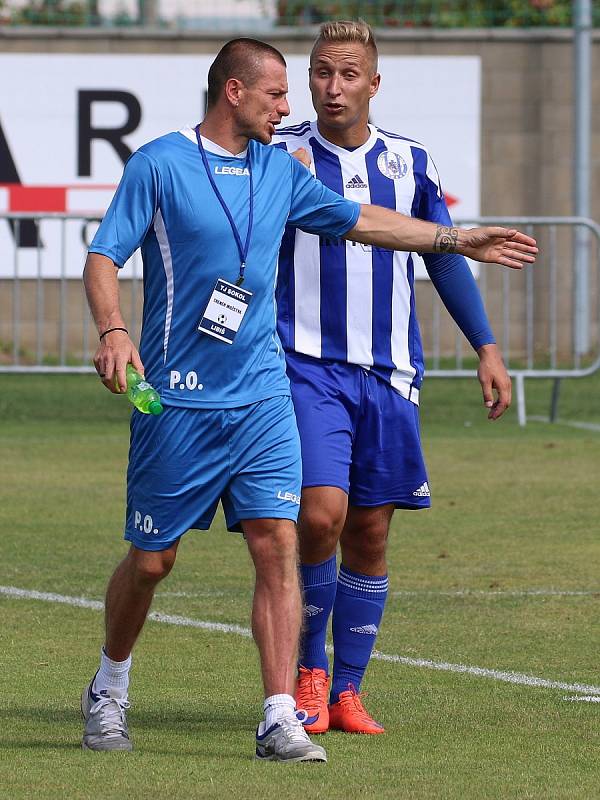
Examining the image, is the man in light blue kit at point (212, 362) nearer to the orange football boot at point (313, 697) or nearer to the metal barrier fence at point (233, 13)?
the orange football boot at point (313, 697)

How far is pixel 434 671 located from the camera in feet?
21.9

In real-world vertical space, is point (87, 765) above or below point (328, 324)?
below

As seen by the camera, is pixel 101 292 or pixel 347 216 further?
pixel 347 216

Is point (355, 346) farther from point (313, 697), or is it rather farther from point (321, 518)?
point (313, 697)

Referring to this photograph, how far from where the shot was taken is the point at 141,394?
5.24 meters

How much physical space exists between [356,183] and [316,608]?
1416 mm

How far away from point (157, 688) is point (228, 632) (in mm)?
1019

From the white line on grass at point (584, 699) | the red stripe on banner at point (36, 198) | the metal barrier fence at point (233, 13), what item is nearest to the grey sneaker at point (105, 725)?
the white line on grass at point (584, 699)

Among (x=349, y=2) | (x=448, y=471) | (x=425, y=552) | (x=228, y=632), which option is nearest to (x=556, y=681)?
(x=228, y=632)

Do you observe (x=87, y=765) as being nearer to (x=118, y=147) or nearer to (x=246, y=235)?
(x=246, y=235)

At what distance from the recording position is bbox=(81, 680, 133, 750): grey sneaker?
547 centimetres

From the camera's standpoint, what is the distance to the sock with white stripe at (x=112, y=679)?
562cm

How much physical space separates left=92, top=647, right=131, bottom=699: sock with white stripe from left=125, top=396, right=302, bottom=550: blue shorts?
1.34 feet

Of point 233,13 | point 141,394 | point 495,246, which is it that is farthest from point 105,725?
point 233,13
